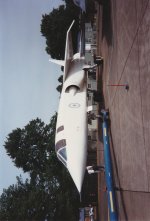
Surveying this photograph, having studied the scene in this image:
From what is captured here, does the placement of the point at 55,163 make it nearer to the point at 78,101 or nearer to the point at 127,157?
the point at 78,101

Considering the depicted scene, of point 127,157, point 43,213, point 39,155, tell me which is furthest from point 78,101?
point 39,155

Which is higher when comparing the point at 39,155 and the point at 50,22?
the point at 50,22

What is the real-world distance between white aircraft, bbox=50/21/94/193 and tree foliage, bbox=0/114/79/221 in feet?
57.2

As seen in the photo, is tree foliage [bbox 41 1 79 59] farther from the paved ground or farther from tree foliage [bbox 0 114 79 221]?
the paved ground

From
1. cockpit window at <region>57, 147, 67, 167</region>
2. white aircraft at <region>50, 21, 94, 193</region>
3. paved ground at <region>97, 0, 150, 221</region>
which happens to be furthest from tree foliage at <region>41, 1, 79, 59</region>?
paved ground at <region>97, 0, 150, 221</region>

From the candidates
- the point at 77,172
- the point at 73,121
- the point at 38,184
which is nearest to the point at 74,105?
the point at 73,121

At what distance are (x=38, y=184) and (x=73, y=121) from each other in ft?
72.6

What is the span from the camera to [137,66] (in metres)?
6.01

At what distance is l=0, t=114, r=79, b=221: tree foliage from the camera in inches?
1127

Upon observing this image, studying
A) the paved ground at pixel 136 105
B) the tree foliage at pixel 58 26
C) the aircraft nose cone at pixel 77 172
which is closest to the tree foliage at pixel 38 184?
the tree foliage at pixel 58 26

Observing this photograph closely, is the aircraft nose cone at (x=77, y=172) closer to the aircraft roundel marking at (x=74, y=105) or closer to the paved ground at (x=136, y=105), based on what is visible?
the paved ground at (x=136, y=105)

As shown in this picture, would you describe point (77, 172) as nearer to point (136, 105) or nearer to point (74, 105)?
point (74, 105)

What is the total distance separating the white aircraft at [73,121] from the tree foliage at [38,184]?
17444mm

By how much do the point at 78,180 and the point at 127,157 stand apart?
3.28m
